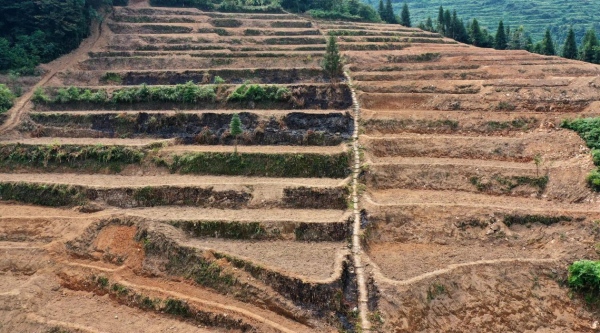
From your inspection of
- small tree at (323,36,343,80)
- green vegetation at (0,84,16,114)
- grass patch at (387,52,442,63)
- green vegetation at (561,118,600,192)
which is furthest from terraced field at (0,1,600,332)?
grass patch at (387,52,442,63)

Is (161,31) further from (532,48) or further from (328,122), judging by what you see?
(532,48)

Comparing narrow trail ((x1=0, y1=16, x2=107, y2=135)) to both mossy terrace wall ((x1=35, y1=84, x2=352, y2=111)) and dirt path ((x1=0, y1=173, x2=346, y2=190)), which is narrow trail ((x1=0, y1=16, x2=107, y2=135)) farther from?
dirt path ((x1=0, y1=173, x2=346, y2=190))

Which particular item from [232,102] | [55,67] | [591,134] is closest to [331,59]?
[232,102]

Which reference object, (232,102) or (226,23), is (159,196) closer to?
(232,102)

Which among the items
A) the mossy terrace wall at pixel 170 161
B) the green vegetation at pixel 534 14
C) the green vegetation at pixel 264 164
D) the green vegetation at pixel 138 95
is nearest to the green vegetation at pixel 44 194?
the mossy terrace wall at pixel 170 161

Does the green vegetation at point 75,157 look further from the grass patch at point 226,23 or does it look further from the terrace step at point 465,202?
the grass patch at point 226,23
